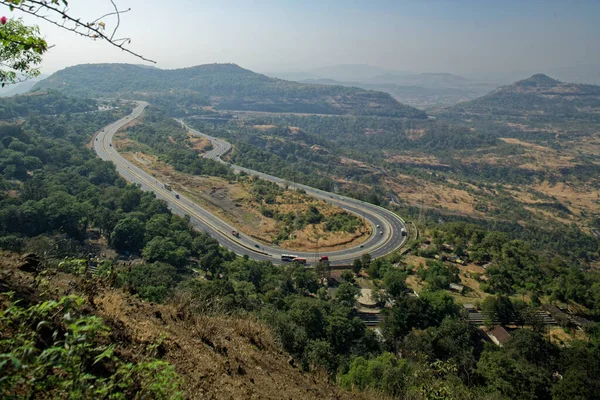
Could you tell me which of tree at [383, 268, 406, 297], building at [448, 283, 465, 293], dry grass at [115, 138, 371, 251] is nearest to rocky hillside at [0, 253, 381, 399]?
tree at [383, 268, 406, 297]

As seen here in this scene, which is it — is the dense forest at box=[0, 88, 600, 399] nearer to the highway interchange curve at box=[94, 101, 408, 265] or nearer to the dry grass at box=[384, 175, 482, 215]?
the highway interchange curve at box=[94, 101, 408, 265]

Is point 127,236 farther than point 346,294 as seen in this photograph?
Yes

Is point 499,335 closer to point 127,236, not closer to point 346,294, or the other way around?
point 346,294

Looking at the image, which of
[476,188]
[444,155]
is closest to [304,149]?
[476,188]

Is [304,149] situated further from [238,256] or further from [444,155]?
[238,256]

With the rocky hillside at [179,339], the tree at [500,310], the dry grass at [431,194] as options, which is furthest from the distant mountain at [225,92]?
the rocky hillside at [179,339]

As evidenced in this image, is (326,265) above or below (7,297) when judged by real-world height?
below

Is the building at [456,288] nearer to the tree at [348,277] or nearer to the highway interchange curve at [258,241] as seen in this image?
the highway interchange curve at [258,241]

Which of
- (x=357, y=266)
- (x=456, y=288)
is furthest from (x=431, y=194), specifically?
(x=357, y=266)

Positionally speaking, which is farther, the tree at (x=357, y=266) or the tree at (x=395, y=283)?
the tree at (x=357, y=266)
